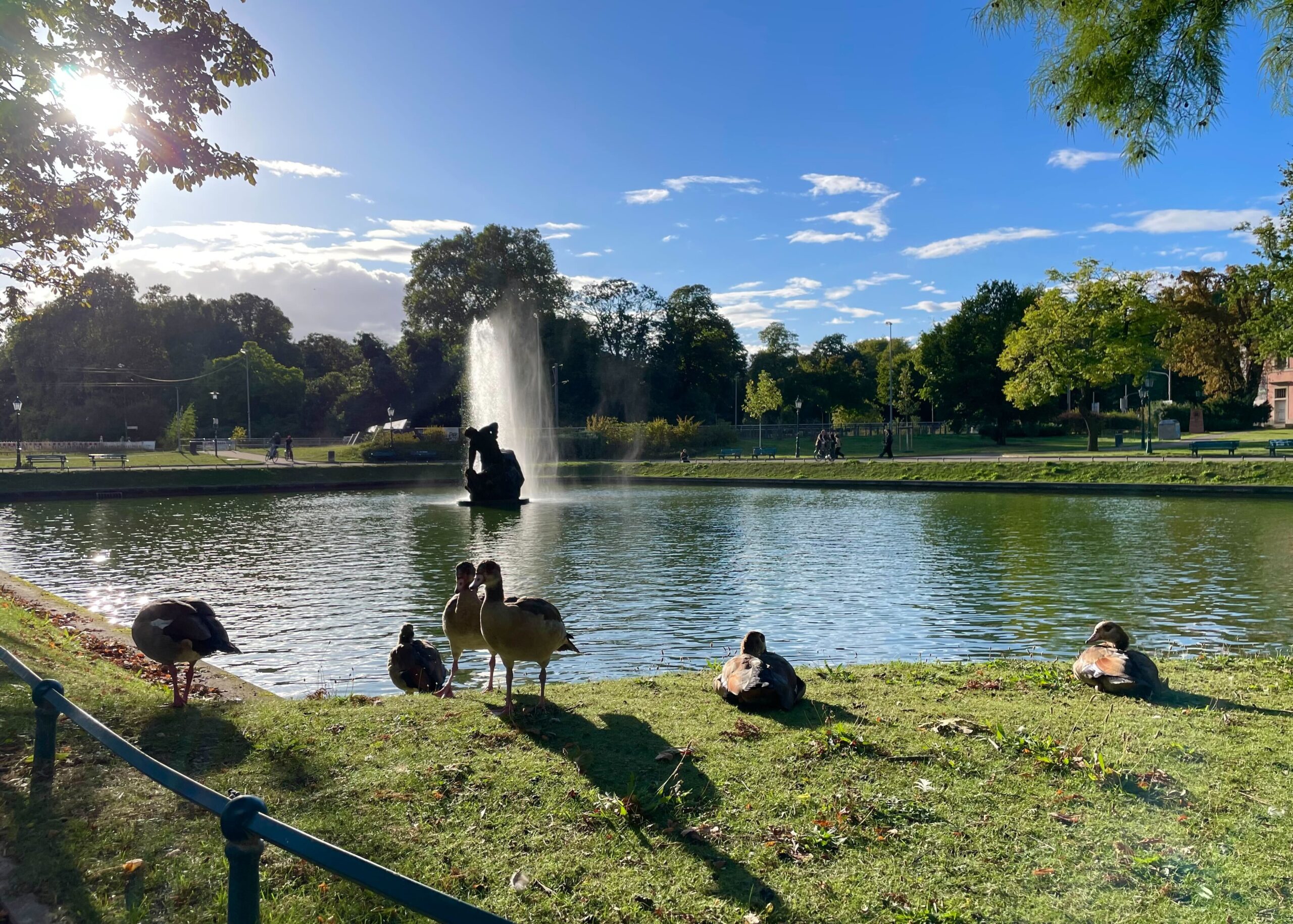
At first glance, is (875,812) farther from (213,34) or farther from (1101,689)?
(213,34)

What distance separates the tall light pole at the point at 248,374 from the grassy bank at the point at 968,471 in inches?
1877

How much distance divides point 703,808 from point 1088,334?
2248 inches

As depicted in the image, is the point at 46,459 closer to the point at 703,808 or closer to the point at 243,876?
the point at 703,808

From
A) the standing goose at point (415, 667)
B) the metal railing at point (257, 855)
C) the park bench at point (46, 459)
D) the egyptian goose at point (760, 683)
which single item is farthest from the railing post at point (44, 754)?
the park bench at point (46, 459)

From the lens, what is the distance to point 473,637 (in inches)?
349

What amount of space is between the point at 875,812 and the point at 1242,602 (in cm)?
1397

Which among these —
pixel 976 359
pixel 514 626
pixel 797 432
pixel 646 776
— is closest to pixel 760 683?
pixel 646 776

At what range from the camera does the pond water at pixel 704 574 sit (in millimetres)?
12961

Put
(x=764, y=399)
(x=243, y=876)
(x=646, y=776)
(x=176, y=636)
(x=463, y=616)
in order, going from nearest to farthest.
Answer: (x=243, y=876) → (x=646, y=776) → (x=176, y=636) → (x=463, y=616) → (x=764, y=399)

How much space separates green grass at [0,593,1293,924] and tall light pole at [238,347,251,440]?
89033 mm

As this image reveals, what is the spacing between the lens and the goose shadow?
4.41m

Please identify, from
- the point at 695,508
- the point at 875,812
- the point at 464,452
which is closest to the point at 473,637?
the point at 875,812

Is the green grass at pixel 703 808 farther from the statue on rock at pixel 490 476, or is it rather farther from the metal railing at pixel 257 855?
the statue on rock at pixel 490 476

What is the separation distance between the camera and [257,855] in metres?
2.84
